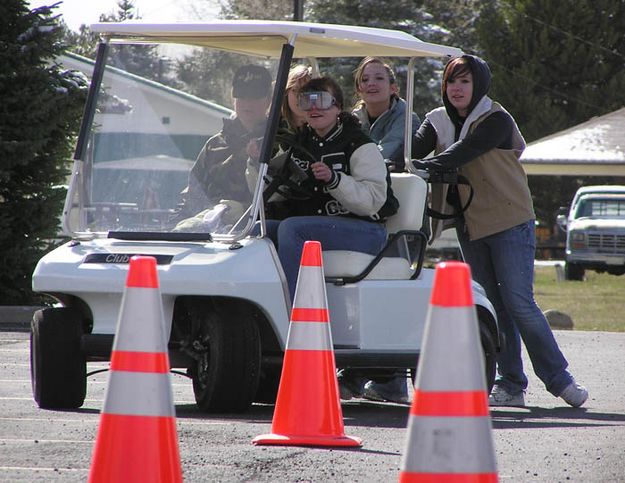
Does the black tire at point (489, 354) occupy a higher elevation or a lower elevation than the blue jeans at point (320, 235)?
lower

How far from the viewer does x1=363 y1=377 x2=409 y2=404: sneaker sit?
8.84 m

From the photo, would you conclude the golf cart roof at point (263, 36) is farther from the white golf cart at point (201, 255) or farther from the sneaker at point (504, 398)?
the sneaker at point (504, 398)

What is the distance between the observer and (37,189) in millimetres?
16344

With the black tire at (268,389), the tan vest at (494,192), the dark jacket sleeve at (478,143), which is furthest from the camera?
the tan vest at (494,192)

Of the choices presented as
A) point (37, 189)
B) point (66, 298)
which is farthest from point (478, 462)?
point (37, 189)

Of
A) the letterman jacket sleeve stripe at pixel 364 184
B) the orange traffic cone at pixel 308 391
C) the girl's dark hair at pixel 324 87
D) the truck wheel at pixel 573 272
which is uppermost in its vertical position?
the girl's dark hair at pixel 324 87

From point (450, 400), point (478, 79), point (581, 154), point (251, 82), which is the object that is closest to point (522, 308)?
point (478, 79)

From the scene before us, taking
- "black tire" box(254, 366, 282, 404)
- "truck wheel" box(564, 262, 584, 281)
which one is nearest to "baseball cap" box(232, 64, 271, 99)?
"black tire" box(254, 366, 282, 404)

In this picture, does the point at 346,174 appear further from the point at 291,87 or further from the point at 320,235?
the point at 291,87

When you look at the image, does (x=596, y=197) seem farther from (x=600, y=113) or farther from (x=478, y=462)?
(x=478, y=462)

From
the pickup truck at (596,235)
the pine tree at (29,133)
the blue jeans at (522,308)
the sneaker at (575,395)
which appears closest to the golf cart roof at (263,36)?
the blue jeans at (522,308)

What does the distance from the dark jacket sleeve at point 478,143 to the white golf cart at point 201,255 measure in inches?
8.6

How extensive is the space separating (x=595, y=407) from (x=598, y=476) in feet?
9.39

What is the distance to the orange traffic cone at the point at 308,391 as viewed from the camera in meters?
6.30
